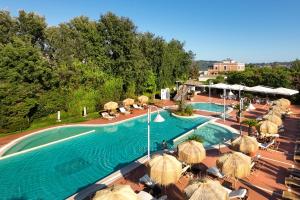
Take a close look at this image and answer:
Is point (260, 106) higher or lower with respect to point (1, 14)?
lower

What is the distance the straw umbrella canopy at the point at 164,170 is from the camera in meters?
10.5

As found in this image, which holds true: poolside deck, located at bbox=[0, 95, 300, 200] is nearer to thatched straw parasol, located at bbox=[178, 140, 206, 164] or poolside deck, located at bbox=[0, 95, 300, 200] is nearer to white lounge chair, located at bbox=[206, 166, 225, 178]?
white lounge chair, located at bbox=[206, 166, 225, 178]

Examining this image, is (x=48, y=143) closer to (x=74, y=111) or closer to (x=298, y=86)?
(x=74, y=111)

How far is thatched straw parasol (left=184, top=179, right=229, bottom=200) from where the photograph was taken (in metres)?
8.30

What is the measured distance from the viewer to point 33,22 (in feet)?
91.4

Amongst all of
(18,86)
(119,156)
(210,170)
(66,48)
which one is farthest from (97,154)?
(66,48)

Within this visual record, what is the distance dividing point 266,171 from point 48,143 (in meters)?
15.4

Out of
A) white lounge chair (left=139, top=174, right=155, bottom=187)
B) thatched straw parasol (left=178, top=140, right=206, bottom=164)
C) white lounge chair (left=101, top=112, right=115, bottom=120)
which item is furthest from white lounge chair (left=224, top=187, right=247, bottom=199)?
white lounge chair (left=101, top=112, right=115, bottom=120)

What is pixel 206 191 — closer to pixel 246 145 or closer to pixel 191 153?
pixel 191 153

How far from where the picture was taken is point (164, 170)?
10.5 m

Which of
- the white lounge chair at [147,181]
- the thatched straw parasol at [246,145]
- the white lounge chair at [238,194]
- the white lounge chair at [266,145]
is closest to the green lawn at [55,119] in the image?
the white lounge chair at [147,181]

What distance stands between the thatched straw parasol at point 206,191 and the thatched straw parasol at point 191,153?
12.1ft

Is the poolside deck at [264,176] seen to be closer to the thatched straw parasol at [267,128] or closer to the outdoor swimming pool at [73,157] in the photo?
the thatched straw parasol at [267,128]

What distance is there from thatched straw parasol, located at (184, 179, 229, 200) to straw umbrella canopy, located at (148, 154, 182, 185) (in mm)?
1741
